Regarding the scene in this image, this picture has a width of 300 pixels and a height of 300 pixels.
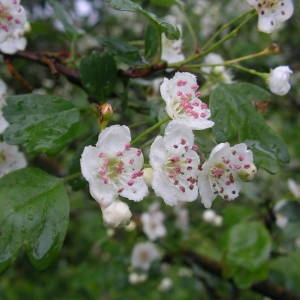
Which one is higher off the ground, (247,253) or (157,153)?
(157,153)

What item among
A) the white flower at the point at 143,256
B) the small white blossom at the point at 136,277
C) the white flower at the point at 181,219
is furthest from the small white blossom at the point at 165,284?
the white flower at the point at 143,256

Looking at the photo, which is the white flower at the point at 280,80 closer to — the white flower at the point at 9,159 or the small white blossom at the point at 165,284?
the white flower at the point at 9,159

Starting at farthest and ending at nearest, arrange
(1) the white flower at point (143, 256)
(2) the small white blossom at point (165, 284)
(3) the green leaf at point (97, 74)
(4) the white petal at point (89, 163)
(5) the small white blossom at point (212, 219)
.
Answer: (2) the small white blossom at point (165, 284) → (5) the small white blossom at point (212, 219) → (1) the white flower at point (143, 256) → (3) the green leaf at point (97, 74) → (4) the white petal at point (89, 163)

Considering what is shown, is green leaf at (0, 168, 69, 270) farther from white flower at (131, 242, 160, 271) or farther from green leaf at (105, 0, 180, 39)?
white flower at (131, 242, 160, 271)

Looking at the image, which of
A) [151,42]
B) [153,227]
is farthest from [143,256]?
[151,42]

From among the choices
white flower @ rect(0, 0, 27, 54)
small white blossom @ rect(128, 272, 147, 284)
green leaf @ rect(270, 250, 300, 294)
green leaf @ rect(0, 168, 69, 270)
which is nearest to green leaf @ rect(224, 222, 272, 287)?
green leaf @ rect(270, 250, 300, 294)

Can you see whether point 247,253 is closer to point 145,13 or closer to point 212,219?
point 212,219
